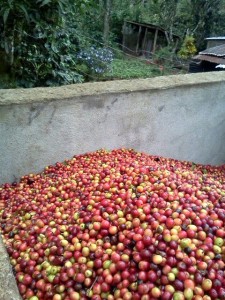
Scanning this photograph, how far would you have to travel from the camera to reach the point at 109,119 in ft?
11.5

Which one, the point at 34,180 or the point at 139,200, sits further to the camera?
the point at 34,180

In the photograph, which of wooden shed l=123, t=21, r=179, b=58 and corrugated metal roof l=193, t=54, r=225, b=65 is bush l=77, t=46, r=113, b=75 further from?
wooden shed l=123, t=21, r=179, b=58

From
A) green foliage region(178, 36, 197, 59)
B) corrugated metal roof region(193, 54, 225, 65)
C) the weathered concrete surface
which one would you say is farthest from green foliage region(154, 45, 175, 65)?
the weathered concrete surface

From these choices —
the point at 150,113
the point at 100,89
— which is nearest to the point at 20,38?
the point at 100,89

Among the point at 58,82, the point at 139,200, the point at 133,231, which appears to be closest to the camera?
the point at 133,231

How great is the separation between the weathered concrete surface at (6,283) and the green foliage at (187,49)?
A: 2018 centimetres

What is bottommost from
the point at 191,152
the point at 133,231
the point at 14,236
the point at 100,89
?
the point at 191,152

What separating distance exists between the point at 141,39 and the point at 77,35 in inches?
638

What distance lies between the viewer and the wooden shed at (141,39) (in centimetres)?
2267

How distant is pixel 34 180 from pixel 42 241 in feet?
3.66

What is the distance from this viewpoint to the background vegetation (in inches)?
152

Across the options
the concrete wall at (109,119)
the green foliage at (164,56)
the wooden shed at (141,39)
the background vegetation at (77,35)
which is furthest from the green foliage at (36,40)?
the wooden shed at (141,39)

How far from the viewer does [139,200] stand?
7.65 feet

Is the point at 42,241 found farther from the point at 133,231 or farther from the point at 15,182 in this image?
the point at 15,182
